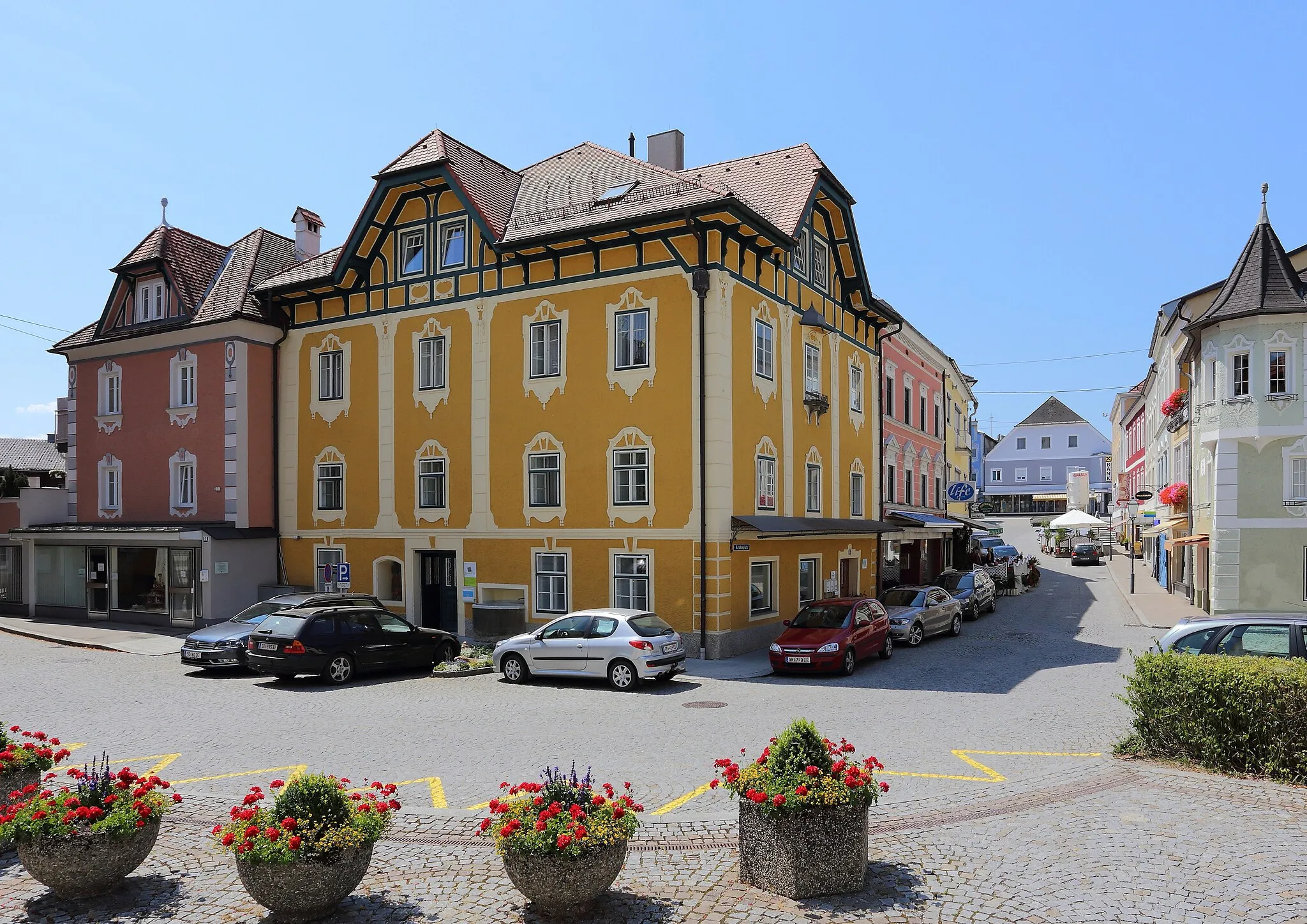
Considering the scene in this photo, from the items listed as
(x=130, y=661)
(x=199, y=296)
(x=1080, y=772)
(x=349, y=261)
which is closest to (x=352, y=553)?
(x=130, y=661)

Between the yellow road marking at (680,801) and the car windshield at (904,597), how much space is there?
15301 mm

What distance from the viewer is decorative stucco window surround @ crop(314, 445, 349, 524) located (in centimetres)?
2597

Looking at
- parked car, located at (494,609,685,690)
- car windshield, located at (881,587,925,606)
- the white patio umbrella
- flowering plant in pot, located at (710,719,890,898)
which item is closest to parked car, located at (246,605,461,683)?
parked car, located at (494,609,685,690)

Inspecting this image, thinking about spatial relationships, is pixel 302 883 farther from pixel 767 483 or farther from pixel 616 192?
pixel 616 192

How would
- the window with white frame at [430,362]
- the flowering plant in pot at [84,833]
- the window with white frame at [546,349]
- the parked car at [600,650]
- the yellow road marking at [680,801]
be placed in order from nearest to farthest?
the flowering plant in pot at [84,833]
the yellow road marking at [680,801]
the parked car at [600,650]
the window with white frame at [546,349]
the window with white frame at [430,362]

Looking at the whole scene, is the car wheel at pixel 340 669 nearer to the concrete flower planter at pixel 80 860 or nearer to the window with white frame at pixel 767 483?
the window with white frame at pixel 767 483

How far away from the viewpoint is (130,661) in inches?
821

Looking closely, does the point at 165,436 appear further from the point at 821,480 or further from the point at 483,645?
the point at 821,480

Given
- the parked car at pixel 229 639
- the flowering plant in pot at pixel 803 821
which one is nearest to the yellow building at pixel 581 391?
the parked car at pixel 229 639

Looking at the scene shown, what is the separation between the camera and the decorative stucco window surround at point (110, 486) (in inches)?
1163

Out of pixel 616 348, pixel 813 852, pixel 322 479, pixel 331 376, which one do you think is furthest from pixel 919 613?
pixel 813 852

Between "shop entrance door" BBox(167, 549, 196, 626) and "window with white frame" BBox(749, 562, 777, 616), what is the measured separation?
15.4 metres

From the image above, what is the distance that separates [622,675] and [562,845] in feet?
36.7

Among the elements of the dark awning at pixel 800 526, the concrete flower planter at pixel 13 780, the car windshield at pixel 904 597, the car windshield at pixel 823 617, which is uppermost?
the dark awning at pixel 800 526
